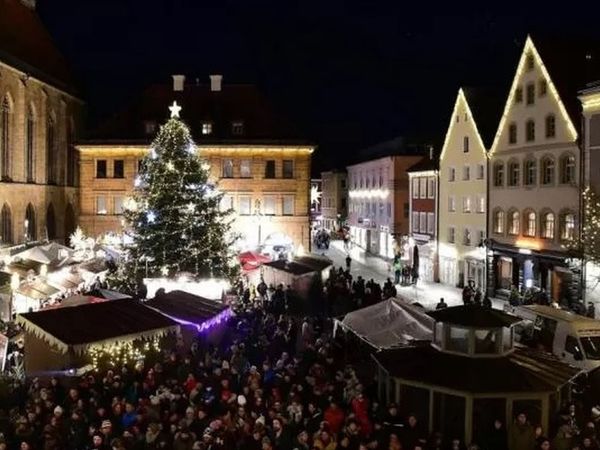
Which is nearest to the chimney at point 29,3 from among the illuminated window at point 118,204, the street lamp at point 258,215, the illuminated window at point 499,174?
the illuminated window at point 118,204

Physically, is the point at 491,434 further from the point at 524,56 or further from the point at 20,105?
the point at 20,105

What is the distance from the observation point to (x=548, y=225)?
39.3 m

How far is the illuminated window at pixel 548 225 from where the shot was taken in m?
38.9

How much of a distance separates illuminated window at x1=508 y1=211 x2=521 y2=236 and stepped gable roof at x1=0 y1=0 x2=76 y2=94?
103ft

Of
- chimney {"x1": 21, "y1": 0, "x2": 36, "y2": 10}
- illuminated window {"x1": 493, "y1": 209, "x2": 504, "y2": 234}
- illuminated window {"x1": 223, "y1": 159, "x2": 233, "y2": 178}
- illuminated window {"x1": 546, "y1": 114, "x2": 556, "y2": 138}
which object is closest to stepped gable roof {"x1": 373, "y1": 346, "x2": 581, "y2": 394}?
illuminated window {"x1": 546, "y1": 114, "x2": 556, "y2": 138}

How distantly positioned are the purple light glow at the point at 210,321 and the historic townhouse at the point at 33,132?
80.2 ft

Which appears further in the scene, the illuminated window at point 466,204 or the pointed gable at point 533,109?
the illuminated window at point 466,204

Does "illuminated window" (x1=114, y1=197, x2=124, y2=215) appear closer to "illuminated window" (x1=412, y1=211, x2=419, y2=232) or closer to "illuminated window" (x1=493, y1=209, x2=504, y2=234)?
"illuminated window" (x1=412, y1=211, x2=419, y2=232)

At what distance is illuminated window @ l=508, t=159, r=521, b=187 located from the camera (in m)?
42.6

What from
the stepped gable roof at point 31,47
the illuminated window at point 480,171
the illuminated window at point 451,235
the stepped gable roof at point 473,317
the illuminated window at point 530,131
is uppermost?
the stepped gable roof at point 31,47

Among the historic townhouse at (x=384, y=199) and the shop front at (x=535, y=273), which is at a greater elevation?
the historic townhouse at (x=384, y=199)

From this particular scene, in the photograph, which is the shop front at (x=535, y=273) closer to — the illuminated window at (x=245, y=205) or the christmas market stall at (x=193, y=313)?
the christmas market stall at (x=193, y=313)

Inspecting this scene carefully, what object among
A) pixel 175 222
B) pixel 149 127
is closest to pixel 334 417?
pixel 175 222

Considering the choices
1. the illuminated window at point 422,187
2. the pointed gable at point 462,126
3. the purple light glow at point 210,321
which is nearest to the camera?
the purple light glow at point 210,321
